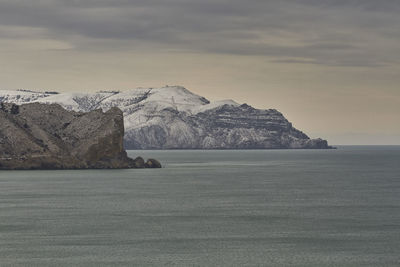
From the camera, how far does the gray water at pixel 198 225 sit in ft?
200

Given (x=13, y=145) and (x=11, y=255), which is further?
(x=13, y=145)

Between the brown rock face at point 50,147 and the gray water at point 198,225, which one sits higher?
the brown rock face at point 50,147

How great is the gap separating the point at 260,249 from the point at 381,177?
11277cm

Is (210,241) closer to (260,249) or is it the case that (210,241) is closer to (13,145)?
(260,249)

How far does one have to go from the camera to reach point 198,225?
264 ft

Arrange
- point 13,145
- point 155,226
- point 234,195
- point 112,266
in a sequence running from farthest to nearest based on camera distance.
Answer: point 13,145 → point 234,195 → point 155,226 → point 112,266

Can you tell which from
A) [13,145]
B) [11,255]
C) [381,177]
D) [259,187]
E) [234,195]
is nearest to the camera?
[11,255]

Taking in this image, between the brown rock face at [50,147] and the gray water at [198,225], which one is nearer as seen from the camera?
the gray water at [198,225]

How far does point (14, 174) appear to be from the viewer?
174 metres

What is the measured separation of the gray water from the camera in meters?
61.0

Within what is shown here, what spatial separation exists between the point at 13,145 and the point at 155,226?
117014 mm

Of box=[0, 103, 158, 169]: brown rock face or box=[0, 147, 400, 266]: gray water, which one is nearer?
box=[0, 147, 400, 266]: gray water

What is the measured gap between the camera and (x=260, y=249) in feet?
211

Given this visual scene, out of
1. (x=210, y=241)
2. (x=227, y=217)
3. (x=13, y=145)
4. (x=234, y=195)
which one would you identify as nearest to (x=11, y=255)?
(x=210, y=241)
